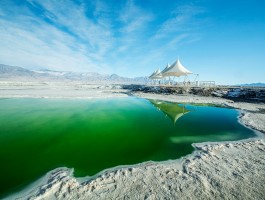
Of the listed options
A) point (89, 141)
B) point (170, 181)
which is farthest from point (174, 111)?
point (170, 181)

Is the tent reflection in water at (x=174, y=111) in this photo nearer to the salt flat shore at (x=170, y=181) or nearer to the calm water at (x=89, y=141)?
the calm water at (x=89, y=141)

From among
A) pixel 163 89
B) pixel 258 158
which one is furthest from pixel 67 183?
pixel 163 89

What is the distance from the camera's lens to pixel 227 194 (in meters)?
3.94

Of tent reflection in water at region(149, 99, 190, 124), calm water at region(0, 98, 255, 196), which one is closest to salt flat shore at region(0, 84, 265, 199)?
calm water at region(0, 98, 255, 196)

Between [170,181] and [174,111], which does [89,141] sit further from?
[174,111]

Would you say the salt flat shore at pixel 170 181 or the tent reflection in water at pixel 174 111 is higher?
the salt flat shore at pixel 170 181

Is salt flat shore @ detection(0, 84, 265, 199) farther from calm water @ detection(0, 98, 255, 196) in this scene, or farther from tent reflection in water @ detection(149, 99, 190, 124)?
tent reflection in water @ detection(149, 99, 190, 124)

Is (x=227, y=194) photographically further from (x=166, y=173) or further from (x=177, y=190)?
(x=166, y=173)

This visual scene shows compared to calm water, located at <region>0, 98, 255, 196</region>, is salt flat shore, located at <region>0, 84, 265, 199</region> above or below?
above

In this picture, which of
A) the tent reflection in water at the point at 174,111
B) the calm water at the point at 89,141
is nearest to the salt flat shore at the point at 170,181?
the calm water at the point at 89,141

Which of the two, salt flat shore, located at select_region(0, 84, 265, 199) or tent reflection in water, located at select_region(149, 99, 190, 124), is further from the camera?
tent reflection in water, located at select_region(149, 99, 190, 124)

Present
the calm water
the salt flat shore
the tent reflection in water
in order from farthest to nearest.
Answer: the tent reflection in water < the calm water < the salt flat shore

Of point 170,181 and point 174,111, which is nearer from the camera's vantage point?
point 170,181

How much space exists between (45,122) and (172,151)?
324 inches
